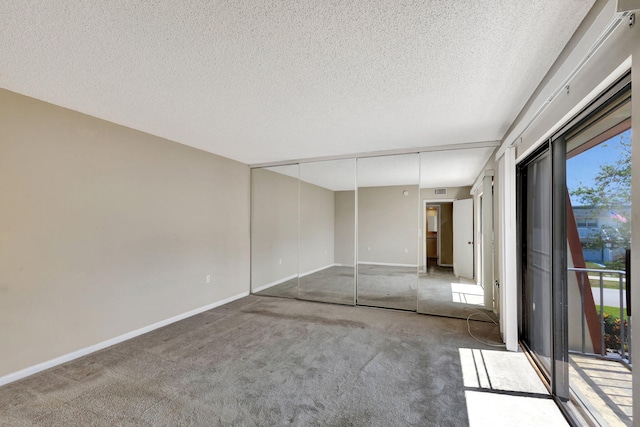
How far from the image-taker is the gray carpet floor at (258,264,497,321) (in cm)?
419

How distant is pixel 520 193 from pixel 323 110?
7.45 ft

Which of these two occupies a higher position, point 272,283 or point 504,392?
point 272,283

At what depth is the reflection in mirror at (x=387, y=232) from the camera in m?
4.82

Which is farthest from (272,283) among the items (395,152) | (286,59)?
(286,59)

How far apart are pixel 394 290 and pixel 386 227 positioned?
113cm

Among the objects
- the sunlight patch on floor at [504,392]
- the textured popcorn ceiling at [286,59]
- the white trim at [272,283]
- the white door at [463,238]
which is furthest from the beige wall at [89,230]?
the white door at [463,238]

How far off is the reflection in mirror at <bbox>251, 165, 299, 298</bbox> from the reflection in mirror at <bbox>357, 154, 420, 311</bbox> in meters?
1.28

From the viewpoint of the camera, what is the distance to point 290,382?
2229mm

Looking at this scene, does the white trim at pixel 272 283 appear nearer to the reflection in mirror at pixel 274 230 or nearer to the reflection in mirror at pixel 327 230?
the reflection in mirror at pixel 274 230

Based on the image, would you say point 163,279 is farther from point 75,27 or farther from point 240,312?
point 75,27

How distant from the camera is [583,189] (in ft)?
5.46

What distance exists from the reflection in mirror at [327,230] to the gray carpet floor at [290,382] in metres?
2.08

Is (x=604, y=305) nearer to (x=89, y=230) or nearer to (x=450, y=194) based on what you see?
(x=89, y=230)

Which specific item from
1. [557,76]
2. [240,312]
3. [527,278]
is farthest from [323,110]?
[240,312]
